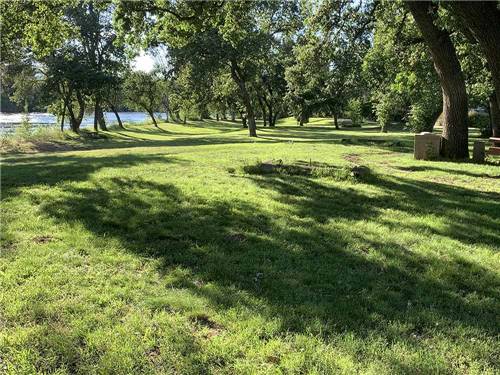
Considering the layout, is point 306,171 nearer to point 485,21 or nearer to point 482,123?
point 485,21

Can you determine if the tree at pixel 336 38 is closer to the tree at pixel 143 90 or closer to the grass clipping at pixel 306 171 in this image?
the grass clipping at pixel 306 171

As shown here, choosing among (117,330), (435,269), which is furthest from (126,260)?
(435,269)

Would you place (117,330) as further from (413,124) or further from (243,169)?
(413,124)

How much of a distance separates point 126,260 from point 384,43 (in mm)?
15740

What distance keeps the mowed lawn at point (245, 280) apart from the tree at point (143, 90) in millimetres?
47149

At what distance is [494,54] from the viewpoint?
24.3ft

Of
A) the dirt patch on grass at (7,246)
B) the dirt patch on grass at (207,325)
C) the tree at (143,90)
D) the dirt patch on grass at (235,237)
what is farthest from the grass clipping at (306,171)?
the tree at (143,90)

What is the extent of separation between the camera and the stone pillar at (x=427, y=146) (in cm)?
1279

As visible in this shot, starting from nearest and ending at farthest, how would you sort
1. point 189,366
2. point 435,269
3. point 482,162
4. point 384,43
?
point 189,366 < point 435,269 < point 482,162 < point 384,43

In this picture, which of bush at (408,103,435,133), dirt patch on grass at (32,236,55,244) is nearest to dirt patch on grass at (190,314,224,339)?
dirt patch on grass at (32,236,55,244)

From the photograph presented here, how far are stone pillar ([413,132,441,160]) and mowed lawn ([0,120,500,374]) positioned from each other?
514cm

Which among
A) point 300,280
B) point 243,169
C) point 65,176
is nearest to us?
point 300,280

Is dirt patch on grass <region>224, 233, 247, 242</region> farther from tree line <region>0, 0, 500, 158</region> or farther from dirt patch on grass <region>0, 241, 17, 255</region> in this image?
tree line <region>0, 0, 500, 158</region>

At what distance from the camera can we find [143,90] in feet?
177
